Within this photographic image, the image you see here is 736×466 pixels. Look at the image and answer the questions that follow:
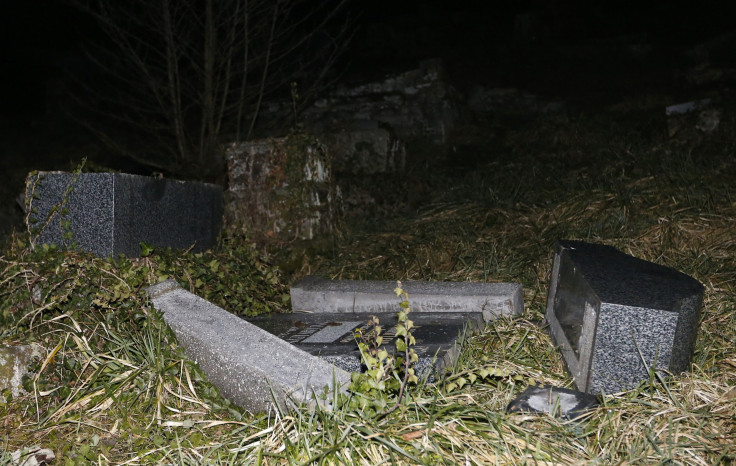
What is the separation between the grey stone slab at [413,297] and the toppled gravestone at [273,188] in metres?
0.81

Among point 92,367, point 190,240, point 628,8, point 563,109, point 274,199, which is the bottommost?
point 92,367

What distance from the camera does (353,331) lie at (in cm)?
283

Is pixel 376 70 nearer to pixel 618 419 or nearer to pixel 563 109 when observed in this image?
pixel 563 109

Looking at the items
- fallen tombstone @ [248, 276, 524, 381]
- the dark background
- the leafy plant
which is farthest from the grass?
the dark background

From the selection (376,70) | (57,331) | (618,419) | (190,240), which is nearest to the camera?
(618,419)

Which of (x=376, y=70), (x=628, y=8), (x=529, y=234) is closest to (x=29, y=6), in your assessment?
(x=376, y=70)

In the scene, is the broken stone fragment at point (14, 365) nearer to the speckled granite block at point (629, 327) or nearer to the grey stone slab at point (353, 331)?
the grey stone slab at point (353, 331)

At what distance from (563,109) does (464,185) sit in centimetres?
313

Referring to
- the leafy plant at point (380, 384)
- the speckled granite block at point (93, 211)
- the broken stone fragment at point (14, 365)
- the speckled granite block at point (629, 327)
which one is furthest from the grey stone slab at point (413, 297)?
the broken stone fragment at point (14, 365)

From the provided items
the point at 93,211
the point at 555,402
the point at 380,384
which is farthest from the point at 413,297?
the point at 93,211

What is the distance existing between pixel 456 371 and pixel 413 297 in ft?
3.19

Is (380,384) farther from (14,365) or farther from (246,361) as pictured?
(14,365)

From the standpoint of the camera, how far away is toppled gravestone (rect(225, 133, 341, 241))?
14.1ft

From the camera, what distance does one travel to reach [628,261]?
8.63 feet
